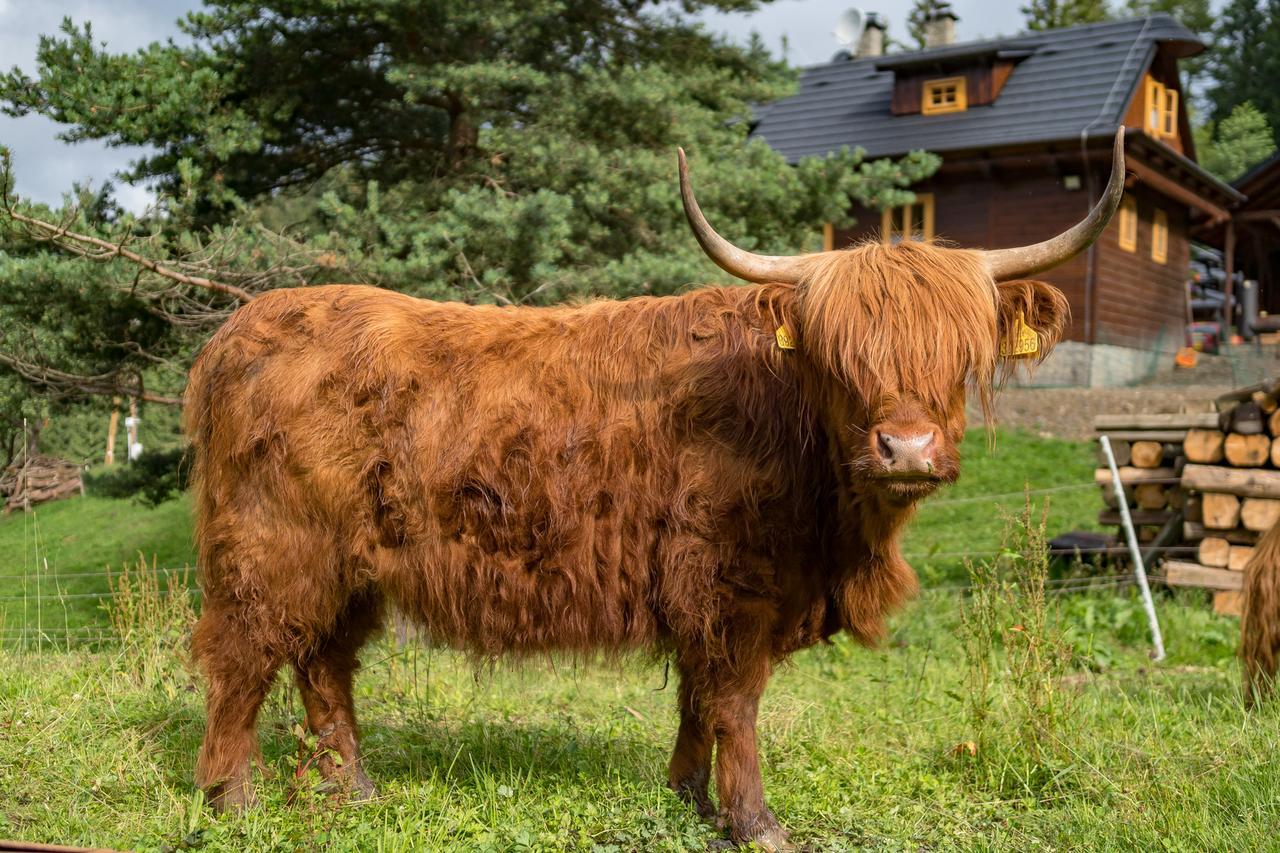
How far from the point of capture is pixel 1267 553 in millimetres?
4840

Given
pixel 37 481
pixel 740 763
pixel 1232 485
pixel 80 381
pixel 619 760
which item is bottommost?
pixel 619 760

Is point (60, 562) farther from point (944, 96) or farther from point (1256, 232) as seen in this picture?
point (1256, 232)

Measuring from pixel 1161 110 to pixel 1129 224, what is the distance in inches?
121

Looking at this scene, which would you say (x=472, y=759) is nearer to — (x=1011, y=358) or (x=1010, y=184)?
(x=1011, y=358)

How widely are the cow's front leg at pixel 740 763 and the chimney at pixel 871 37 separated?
27.9 metres

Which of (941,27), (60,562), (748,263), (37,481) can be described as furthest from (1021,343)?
(941,27)

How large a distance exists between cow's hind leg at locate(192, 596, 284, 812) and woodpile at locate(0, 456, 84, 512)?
213cm

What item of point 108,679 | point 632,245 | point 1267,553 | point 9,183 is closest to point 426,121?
point 632,245

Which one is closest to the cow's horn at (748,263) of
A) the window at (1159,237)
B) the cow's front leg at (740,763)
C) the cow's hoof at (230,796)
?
the cow's front leg at (740,763)

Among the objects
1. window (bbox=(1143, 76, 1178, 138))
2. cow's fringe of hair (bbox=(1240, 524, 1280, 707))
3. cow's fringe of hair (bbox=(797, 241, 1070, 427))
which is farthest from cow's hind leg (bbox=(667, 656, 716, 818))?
window (bbox=(1143, 76, 1178, 138))

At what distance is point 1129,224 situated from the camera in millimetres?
21281

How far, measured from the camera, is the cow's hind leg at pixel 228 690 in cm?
368

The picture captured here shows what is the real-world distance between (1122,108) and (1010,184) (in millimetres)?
2297

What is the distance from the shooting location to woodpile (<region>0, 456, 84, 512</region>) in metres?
5.28
